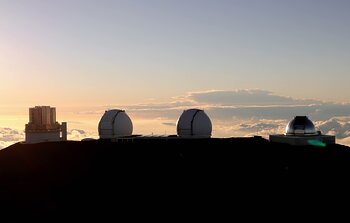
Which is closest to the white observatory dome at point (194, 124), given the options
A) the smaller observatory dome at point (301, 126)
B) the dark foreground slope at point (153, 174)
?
the dark foreground slope at point (153, 174)

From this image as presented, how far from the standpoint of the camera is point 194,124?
189 feet

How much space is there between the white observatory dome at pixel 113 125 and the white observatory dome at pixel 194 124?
7.75 metres

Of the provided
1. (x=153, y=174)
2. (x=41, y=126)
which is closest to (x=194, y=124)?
(x=153, y=174)

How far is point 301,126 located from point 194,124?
13.2 metres

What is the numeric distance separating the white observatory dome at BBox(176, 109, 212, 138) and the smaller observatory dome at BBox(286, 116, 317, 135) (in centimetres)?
1053

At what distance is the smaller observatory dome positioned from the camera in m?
54.6

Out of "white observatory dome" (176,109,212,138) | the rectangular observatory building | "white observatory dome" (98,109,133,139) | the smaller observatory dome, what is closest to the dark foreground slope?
the smaller observatory dome

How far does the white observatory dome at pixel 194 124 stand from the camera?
57.8 m

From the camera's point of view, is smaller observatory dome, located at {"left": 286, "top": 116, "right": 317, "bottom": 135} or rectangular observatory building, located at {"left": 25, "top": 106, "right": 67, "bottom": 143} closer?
smaller observatory dome, located at {"left": 286, "top": 116, "right": 317, "bottom": 135}

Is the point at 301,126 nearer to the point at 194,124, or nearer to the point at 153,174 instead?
the point at 194,124

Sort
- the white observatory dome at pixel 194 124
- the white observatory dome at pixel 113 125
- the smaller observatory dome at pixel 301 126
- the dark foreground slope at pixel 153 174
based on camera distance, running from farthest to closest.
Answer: the white observatory dome at pixel 113 125 → the white observatory dome at pixel 194 124 → the smaller observatory dome at pixel 301 126 → the dark foreground slope at pixel 153 174

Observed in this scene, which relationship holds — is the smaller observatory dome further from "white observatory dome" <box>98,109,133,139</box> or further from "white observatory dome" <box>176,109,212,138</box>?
"white observatory dome" <box>98,109,133,139</box>

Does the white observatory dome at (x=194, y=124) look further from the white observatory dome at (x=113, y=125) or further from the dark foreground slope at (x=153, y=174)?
the white observatory dome at (x=113, y=125)

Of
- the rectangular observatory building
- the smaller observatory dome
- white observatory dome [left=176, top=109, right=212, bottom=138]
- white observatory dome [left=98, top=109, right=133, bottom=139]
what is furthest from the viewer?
the rectangular observatory building
